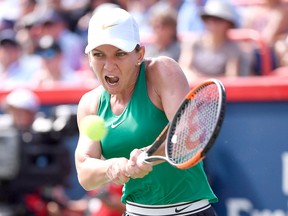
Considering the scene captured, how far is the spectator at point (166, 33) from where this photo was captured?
7824 millimetres

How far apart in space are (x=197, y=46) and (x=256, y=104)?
126 centimetres

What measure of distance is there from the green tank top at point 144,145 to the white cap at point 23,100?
10.4 ft

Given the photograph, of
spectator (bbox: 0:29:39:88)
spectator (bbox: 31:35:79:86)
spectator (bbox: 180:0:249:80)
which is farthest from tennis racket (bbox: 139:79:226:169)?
spectator (bbox: 0:29:39:88)

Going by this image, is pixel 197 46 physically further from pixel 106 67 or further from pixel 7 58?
pixel 106 67

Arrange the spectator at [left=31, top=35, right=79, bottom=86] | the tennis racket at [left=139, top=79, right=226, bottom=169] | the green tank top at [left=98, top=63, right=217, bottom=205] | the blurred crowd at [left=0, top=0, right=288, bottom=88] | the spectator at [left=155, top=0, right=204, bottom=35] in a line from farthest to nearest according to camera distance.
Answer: the spectator at [left=155, top=0, right=204, bottom=35] → the spectator at [left=31, top=35, right=79, bottom=86] → the blurred crowd at [left=0, top=0, right=288, bottom=88] → the green tank top at [left=98, top=63, right=217, bottom=205] → the tennis racket at [left=139, top=79, right=226, bottom=169]

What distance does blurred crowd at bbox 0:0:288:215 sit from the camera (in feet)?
24.3

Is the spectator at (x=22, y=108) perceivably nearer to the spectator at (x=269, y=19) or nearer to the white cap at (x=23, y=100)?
the white cap at (x=23, y=100)

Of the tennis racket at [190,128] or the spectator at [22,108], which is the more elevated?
the tennis racket at [190,128]

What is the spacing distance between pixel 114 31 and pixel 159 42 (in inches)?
154

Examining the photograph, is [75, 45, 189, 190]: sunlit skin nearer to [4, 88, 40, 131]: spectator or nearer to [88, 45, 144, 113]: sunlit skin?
[88, 45, 144, 113]: sunlit skin

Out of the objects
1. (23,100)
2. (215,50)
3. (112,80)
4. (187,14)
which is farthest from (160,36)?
(112,80)

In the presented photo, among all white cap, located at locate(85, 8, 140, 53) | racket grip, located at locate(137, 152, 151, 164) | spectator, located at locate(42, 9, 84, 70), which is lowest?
spectator, located at locate(42, 9, 84, 70)

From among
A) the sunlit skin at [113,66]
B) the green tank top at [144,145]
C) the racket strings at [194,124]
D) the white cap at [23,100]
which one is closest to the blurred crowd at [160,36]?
the white cap at [23,100]

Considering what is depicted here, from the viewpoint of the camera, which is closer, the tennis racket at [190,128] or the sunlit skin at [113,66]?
the tennis racket at [190,128]
